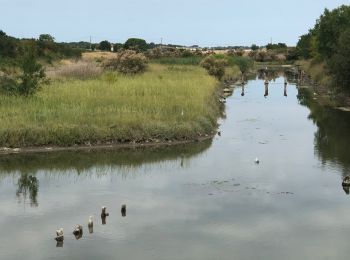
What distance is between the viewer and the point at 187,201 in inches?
583

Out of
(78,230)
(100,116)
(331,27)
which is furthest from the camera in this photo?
(331,27)

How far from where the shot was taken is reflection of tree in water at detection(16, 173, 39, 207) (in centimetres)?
1501

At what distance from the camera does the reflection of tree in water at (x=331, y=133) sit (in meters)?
20.5

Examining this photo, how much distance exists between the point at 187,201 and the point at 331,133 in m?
14.0

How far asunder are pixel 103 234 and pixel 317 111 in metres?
25.7

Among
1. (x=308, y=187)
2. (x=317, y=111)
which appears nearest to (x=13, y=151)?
(x=308, y=187)

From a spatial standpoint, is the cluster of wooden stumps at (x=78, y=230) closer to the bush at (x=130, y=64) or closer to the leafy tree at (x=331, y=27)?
the bush at (x=130, y=64)

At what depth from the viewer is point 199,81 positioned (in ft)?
118

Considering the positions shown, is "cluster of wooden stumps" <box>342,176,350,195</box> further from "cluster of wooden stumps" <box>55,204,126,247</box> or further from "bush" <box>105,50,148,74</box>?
"bush" <box>105,50,148,74</box>

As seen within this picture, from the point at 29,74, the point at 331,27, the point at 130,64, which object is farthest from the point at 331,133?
the point at 331,27

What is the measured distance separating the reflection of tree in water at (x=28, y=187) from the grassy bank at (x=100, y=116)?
302cm

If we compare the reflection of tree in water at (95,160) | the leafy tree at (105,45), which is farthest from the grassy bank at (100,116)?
the leafy tree at (105,45)

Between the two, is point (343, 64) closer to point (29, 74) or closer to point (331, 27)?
point (331, 27)

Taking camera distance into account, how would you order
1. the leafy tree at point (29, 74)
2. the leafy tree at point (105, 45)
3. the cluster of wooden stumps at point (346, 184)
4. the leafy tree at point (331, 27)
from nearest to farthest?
1. the cluster of wooden stumps at point (346, 184)
2. the leafy tree at point (29, 74)
3. the leafy tree at point (331, 27)
4. the leafy tree at point (105, 45)
